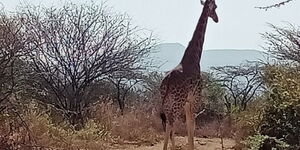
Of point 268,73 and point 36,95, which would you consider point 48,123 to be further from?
point 268,73

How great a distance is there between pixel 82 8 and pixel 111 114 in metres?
3.05

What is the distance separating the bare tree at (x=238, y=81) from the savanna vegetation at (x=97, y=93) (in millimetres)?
37

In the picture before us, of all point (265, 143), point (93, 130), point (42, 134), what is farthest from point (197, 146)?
point (265, 143)

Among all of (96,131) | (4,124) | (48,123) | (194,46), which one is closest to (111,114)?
(96,131)

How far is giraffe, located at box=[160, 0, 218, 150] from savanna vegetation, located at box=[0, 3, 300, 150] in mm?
1298

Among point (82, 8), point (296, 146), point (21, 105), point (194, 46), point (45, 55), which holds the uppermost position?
point (82, 8)

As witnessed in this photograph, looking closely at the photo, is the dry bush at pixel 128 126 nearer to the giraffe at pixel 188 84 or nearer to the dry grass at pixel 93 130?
the dry grass at pixel 93 130

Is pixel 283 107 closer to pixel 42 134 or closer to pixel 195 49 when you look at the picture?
pixel 195 49

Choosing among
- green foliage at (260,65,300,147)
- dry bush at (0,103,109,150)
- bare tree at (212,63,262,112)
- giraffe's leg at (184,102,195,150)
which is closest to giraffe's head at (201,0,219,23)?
giraffe's leg at (184,102,195,150)

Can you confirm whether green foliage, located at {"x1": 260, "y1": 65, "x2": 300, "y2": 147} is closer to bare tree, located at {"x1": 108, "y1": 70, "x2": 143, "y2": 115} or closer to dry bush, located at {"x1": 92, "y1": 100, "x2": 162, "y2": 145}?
dry bush, located at {"x1": 92, "y1": 100, "x2": 162, "y2": 145}

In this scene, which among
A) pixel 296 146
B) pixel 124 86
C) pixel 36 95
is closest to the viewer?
pixel 296 146

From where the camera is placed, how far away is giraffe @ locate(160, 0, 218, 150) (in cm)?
840

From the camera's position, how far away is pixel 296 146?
838 centimetres

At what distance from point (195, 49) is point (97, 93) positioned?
33.0 ft
